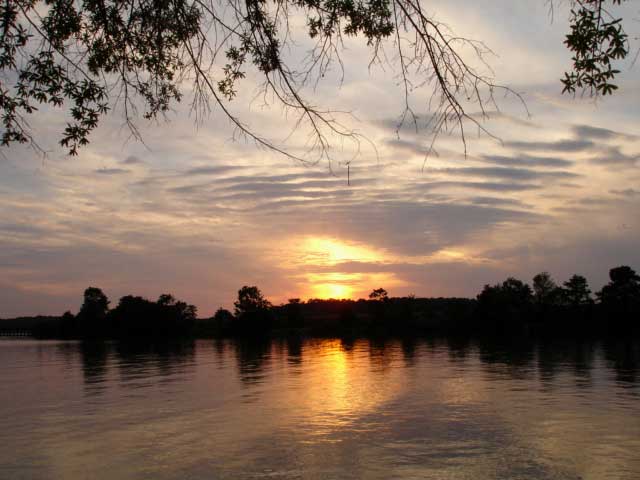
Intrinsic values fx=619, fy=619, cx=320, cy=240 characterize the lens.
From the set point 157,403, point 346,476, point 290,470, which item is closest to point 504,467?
point 346,476

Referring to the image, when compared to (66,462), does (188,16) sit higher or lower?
higher

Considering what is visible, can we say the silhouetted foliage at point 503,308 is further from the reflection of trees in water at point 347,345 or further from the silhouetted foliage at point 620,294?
the reflection of trees in water at point 347,345

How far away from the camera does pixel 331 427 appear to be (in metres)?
30.3

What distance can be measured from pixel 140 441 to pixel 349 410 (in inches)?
512

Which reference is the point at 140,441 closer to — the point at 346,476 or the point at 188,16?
the point at 346,476

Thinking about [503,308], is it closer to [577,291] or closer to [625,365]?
[577,291]

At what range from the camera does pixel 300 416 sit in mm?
33906

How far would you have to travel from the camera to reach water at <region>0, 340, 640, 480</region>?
22.0m

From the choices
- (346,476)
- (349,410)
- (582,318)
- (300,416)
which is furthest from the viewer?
(582,318)

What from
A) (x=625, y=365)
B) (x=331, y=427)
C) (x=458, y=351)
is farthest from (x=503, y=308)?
(x=331, y=427)

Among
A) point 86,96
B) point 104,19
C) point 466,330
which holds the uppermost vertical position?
point 104,19

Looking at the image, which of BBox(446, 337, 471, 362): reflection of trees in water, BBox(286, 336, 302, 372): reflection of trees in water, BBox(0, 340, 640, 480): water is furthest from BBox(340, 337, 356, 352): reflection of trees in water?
BBox(0, 340, 640, 480): water

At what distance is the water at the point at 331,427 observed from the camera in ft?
72.2

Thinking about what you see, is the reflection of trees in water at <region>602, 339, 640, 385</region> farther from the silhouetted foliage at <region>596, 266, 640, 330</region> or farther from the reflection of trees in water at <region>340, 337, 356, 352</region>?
the silhouetted foliage at <region>596, 266, 640, 330</region>
